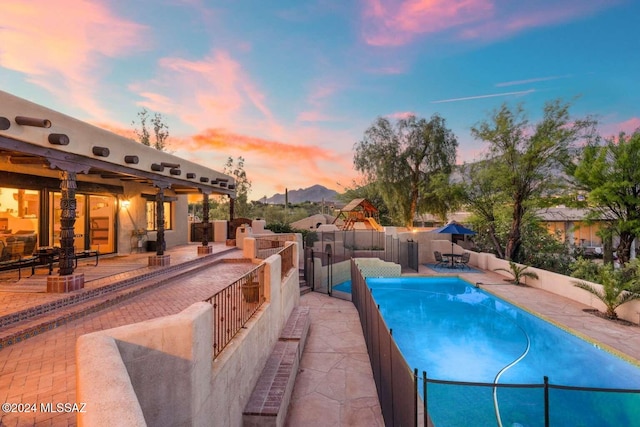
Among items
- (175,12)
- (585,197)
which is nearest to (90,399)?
(175,12)

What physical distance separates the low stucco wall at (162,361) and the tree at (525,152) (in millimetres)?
17318

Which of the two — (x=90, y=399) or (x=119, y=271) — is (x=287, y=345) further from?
(x=119, y=271)

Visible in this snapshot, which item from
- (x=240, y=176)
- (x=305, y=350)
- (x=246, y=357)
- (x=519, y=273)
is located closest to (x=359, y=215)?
(x=240, y=176)

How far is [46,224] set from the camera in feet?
32.8

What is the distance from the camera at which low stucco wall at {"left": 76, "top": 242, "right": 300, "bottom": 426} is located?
5.48 ft

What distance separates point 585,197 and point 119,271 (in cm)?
1831

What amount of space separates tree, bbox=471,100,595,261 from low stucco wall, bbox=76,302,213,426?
17318 millimetres

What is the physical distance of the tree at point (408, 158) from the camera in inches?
1094

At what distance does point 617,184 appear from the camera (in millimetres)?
10969

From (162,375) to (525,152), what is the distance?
18765 millimetres

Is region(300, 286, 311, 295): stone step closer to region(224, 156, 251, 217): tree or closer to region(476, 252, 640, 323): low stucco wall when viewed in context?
region(476, 252, 640, 323): low stucco wall

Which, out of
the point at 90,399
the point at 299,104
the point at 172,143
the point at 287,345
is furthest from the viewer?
the point at 172,143

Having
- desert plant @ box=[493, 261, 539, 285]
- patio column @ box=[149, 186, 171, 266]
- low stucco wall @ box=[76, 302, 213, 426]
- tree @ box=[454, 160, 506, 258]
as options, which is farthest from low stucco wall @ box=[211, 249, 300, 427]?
tree @ box=[454, 160, 506, 258]

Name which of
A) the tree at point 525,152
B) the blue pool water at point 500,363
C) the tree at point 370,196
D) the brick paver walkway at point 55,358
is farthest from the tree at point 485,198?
the brick paver walkway at point 55,358
